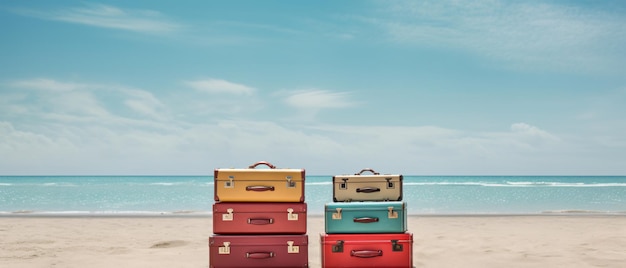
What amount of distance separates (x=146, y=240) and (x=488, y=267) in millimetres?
6366

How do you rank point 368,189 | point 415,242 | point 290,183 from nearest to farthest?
point 290,183 < point 368,189 < point 415,242

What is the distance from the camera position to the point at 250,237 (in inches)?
292

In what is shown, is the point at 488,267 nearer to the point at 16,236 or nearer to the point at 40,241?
the point at 40,241

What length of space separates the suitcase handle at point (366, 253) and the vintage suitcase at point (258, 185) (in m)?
0.90

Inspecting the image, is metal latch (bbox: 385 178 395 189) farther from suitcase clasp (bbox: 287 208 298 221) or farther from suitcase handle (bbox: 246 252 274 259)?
suitcase handle (bbox: 246 252 274 259)

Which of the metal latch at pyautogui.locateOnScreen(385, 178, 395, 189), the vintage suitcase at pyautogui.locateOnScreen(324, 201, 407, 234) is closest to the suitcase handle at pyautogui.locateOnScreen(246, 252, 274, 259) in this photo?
the vintage suitcase at pyautogui.locateOnScreen(324, 201, 407, 234)

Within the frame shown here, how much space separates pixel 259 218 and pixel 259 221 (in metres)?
0.04

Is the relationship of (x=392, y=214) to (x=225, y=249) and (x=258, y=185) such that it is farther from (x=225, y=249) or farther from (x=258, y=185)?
(x=225, y=249)

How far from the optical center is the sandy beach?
9.11 metres

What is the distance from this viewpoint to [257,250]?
745cm

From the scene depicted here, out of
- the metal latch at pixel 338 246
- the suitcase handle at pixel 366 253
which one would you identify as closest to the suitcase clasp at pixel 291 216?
the metal latch at pixel 338 246

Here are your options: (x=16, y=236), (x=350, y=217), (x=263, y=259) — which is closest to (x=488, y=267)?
(x=350, y=217)

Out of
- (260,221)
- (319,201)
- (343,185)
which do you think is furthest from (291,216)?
(319,201)

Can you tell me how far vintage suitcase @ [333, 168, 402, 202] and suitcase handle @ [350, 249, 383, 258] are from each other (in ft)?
2.19
